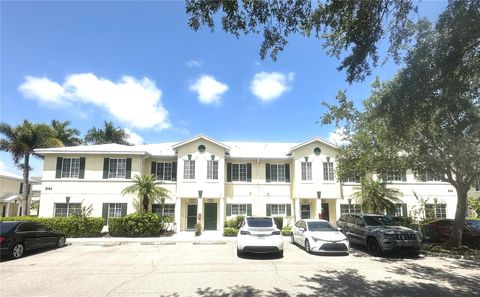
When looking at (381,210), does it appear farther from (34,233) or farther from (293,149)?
(34,233)

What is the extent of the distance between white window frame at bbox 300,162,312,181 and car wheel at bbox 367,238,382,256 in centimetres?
1094

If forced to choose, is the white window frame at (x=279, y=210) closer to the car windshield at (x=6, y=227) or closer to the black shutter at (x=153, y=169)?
the black shutter at (x=153, y=169)

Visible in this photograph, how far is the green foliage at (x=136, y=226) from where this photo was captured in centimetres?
2105

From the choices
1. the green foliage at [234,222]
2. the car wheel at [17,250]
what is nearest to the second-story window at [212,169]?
the green foliage at [234,222]

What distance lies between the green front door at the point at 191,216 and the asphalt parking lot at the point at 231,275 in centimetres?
1044

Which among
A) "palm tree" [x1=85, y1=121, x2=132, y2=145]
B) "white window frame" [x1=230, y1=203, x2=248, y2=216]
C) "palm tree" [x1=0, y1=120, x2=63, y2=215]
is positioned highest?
"palm tree" [x1=85, y1=121, x2=132, y2=145]

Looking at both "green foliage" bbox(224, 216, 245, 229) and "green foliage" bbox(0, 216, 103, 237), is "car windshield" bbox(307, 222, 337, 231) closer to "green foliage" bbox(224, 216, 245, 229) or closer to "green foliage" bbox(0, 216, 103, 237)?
"green foliage" bbox(224, 216, 245, 229)

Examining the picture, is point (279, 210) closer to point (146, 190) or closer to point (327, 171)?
point (327, 171)

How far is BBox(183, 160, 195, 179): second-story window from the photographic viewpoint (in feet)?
80.8

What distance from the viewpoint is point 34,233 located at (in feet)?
47.3

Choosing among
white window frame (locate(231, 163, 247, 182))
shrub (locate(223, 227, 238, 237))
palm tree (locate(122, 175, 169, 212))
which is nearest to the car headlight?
shrub (locate(223, 227, 238, 237))

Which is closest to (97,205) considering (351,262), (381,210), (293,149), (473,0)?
(293,149)

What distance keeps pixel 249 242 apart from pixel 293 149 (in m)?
13.9

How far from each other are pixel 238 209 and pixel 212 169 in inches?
153
